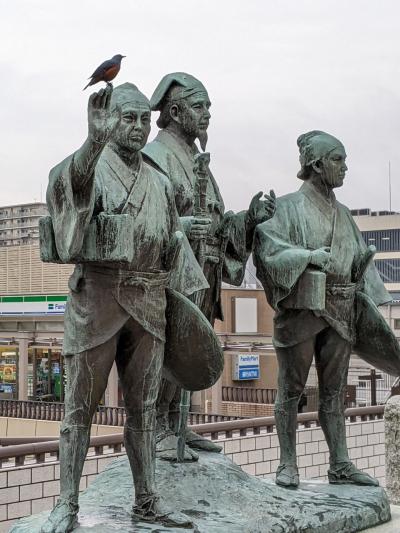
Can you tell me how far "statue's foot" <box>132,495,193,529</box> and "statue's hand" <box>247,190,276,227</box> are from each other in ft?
5.58

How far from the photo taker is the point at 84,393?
396 centimetres

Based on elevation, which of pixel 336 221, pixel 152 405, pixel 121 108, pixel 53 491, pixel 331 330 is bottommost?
pixel 53 491

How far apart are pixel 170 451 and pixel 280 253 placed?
4.03 feet

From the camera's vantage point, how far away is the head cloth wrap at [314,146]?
5.21m

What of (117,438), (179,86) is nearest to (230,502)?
(179,86)

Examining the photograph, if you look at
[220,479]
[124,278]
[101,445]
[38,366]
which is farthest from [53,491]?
[38,366]

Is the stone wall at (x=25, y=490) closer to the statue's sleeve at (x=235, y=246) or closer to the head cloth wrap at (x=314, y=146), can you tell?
the statue's sleeve at (x=235, y=246)

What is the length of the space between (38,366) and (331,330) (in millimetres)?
16373

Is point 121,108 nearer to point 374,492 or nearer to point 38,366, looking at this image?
point 374,492

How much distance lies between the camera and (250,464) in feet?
33.1

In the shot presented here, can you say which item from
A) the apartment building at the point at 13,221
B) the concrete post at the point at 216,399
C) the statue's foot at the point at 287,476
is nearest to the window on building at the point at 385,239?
the concrete post at the point at 216,399

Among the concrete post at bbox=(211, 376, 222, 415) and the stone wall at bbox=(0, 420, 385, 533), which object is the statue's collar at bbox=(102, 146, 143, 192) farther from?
the concrete post at bbox=(211, 376, 222, 415)

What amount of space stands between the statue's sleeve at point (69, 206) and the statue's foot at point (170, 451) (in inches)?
61.0

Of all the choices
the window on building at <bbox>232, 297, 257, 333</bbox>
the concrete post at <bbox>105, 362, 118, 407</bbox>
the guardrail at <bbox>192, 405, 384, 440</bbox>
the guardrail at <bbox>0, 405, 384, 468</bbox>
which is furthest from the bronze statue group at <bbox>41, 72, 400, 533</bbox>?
the window on building at <bbox>232, 297, 257, 333</bbox>
